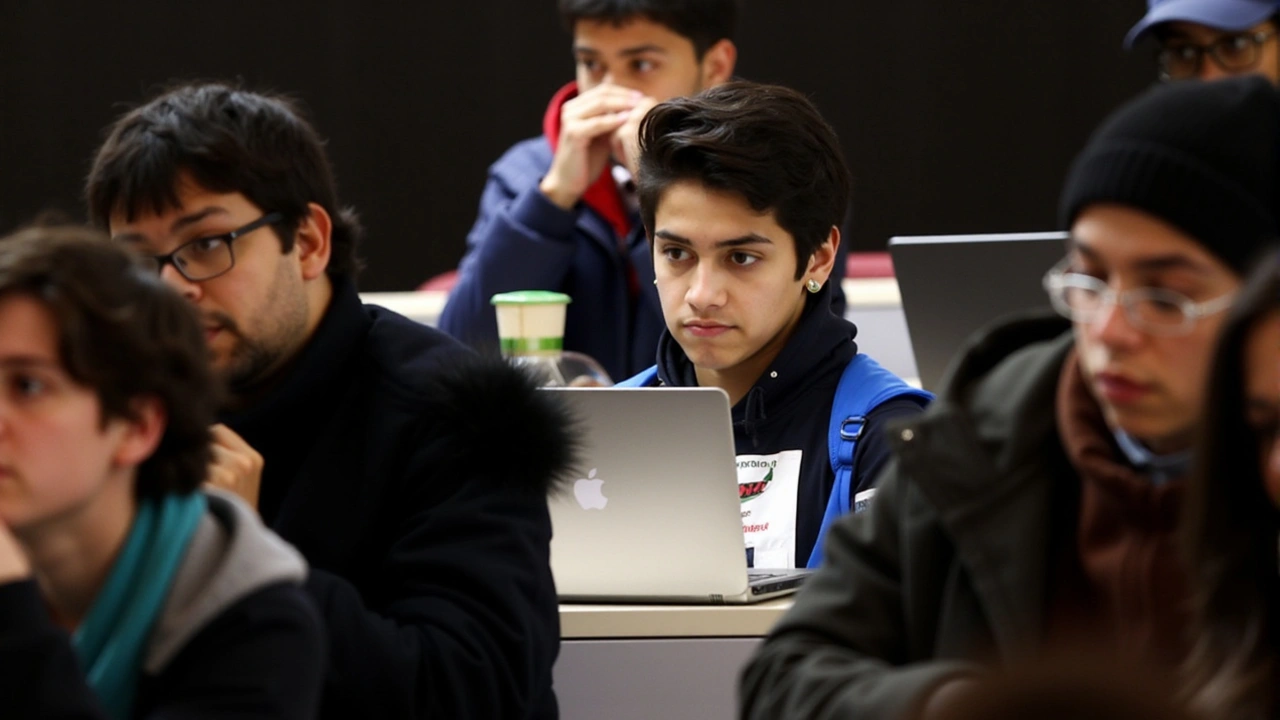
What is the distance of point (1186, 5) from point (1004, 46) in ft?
10.9

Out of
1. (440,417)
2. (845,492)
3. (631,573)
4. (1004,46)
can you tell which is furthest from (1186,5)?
(1004,46)

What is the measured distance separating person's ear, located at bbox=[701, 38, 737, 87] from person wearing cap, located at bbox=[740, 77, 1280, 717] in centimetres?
228

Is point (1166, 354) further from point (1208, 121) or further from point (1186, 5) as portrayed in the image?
point (1186, 5)

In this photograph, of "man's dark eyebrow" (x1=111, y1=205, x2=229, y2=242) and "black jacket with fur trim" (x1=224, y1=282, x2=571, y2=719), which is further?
"man's dark eyebrow" (x1=111, y1=205, x2=229, y2=242)

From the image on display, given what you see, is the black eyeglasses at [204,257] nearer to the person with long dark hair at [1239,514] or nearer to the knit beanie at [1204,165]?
the knit beanie at [1204,165]

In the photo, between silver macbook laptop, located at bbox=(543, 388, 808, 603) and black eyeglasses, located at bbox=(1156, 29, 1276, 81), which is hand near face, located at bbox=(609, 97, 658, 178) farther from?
silver macbook laptop, located at bbox=(543, 388, 808, 603)

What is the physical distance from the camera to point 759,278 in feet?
7.66

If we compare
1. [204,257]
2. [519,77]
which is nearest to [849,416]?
[204,257]

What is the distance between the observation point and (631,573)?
1.96 meters

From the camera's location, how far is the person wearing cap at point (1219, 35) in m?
2.57

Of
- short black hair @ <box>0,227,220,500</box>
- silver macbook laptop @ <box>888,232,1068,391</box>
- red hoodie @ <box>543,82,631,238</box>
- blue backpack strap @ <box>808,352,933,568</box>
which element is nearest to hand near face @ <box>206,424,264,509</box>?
short black hair @ <box>0,227,220,500</box>

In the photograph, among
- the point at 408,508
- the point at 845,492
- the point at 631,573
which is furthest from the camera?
the point at 845,492

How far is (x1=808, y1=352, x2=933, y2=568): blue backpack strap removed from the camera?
2.18 metres

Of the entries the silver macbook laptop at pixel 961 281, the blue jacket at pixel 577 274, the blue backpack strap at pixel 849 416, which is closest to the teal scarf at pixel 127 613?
the blue backpack strap at pixel 849 416
